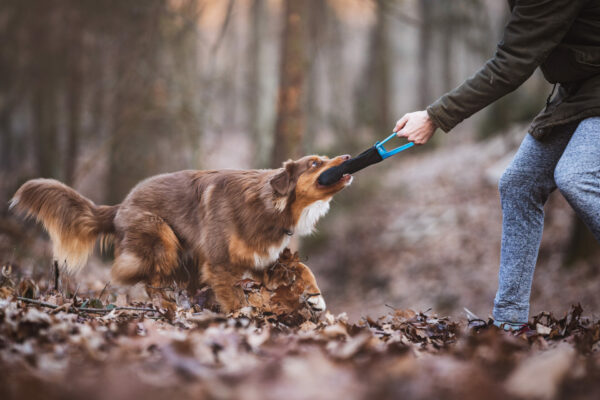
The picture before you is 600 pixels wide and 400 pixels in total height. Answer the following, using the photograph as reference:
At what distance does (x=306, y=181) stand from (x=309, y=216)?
0.33 m

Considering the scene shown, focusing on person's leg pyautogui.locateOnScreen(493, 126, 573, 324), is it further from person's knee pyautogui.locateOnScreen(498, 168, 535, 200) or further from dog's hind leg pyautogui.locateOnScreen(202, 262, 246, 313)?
dog's hind leg pyautogui.locateOnScreen(202, 262, 246, 313)

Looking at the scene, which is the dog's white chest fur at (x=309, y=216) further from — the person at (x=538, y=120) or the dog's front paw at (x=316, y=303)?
the person at (x=538, y=120)

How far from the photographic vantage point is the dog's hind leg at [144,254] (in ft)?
14.0

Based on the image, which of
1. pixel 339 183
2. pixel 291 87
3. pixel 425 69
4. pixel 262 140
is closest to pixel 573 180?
pixel 339 183

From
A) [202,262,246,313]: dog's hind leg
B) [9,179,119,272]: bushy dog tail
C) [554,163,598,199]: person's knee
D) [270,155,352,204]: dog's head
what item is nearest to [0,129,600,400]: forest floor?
[202,262,246,313]: dog's hind leg

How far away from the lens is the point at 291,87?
7164 millimetres

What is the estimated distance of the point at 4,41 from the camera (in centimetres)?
973

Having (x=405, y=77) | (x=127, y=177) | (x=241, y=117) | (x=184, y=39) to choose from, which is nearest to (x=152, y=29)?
(x=184, y=39)

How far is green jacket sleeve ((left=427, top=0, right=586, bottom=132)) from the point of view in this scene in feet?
9.18

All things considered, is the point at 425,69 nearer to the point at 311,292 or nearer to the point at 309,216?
the point at 309,216

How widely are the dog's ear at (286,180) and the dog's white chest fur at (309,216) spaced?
10.3 inches

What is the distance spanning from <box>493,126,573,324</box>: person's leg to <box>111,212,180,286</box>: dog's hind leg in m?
2.68

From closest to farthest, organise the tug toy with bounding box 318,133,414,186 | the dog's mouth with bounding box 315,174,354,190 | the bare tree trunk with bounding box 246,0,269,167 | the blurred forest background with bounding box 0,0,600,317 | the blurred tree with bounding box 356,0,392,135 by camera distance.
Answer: the tug toy with bounding box 318,133,414,186
the dog's mouth with bounding box 315,174,354,190
the blurred forest background with bounding box 0,0,600,317
the blurred tree with bounding box 356,0,392,135
the bare tree trunk with bounding box 246,0,269,167

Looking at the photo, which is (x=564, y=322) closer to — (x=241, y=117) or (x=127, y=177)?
(x=127, y=177)
